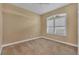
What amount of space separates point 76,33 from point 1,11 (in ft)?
4.76

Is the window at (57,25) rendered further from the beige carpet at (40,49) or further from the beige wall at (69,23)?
the beige carpet at (40,49)

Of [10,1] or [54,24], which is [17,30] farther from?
[54,24]

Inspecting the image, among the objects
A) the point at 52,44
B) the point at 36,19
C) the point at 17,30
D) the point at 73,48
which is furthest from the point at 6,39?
the point at 73,48

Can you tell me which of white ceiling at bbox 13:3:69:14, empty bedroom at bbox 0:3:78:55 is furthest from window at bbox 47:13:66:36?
white ceiling at bbox 13:3:69:14

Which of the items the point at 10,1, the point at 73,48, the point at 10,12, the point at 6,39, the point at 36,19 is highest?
the point at 10,1

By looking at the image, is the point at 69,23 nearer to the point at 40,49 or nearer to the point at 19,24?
the point at 40,49

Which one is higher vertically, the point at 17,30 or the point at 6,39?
the point at 17,30

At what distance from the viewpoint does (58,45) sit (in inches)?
81.4

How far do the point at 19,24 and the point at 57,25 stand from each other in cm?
70

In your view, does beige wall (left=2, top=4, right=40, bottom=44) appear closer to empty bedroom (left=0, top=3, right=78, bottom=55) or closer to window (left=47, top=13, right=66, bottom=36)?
empty bedroom (left=0, top=3, right=78, bottom=55)

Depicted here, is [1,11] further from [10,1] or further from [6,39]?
[6,39]

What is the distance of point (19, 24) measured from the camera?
6.62 feet

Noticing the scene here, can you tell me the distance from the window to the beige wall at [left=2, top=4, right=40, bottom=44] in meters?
0.23

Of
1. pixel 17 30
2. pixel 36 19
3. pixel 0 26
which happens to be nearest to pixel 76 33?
pixel 36 19
